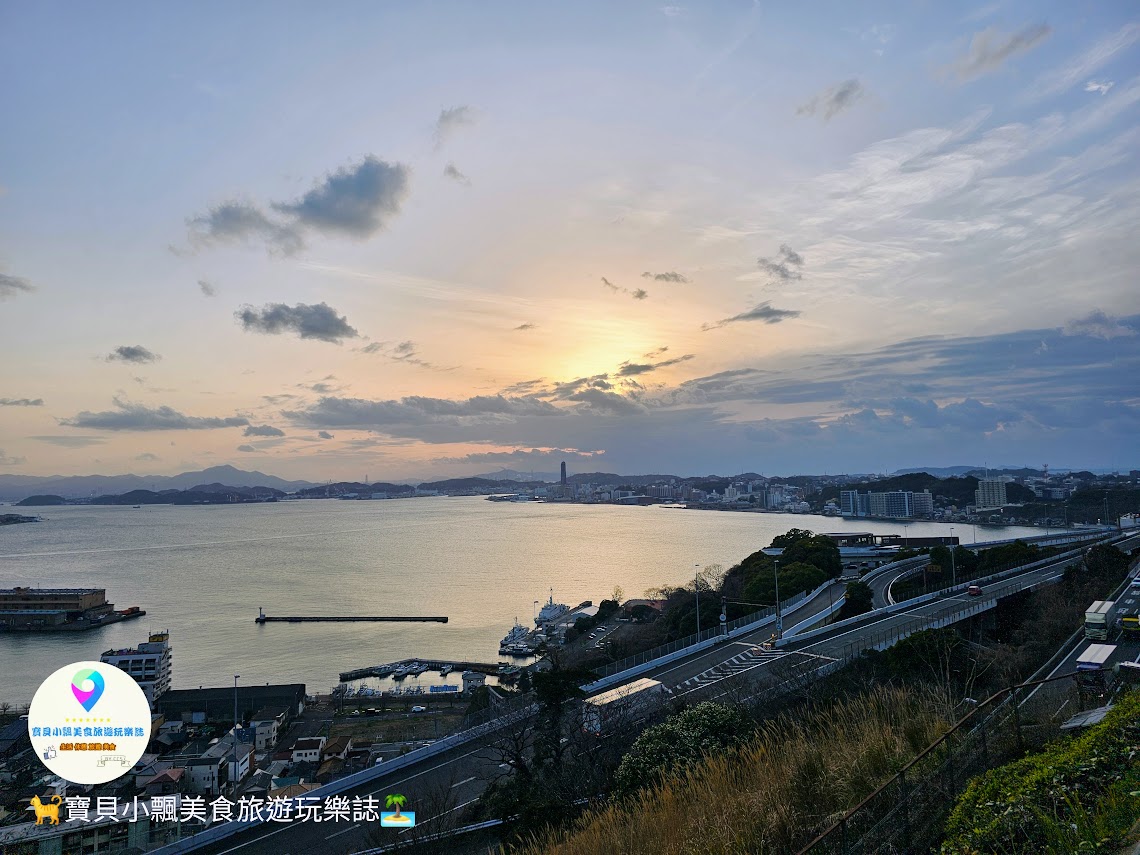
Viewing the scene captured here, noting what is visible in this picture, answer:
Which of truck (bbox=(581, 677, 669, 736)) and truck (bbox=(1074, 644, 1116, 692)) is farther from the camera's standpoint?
truck (bbox=(581, 677, 669, 736))

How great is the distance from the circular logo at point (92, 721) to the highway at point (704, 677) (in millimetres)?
1735

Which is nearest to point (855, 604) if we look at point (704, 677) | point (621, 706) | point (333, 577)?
point (704, 677)

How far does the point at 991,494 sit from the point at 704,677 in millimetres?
64016

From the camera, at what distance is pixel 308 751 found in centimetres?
1287

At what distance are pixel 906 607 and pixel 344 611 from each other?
2300 centimetres

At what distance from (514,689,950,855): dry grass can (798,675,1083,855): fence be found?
15 centimetres

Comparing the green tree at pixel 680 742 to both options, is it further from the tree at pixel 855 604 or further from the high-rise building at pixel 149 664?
the high-rise building at pixel 149 664

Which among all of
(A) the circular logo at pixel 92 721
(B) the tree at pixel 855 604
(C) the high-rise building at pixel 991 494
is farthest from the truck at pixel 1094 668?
(C) the high-rise building at pixel 991 494

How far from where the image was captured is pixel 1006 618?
1378cm

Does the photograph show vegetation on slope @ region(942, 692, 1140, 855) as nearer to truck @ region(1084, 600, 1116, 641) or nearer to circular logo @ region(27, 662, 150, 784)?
circular logo @ region(27, 662, 150, 784)

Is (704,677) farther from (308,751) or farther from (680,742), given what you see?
(308,751)

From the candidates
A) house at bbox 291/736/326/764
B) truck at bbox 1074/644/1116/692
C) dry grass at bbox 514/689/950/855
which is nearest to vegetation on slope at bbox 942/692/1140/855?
dry grass at bbox 514/689/950/855

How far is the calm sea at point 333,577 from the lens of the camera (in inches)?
912

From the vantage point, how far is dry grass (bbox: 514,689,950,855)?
2.52 metres
